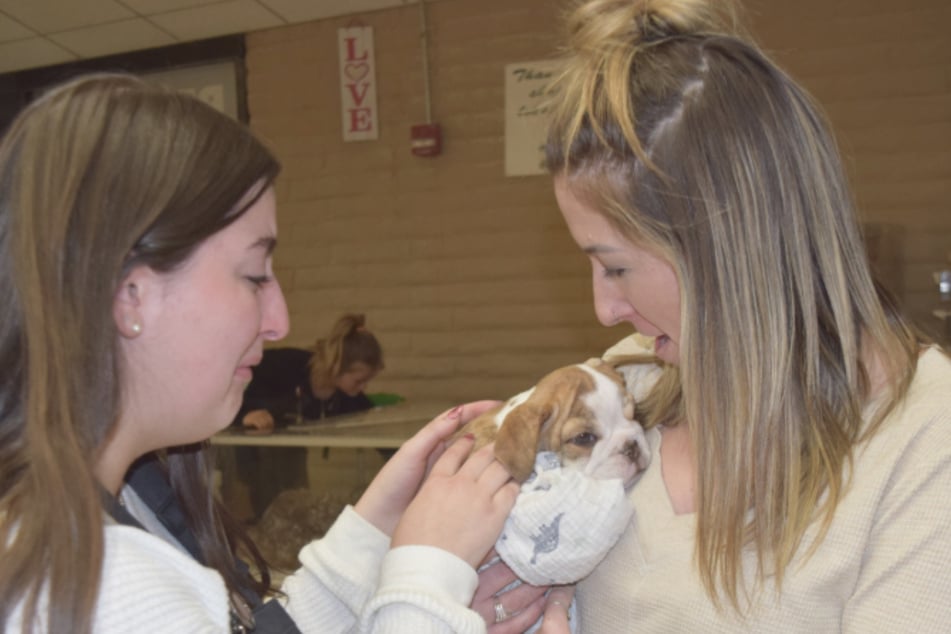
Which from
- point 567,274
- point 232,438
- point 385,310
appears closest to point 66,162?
point 232,438

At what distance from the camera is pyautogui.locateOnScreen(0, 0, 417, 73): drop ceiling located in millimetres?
4422

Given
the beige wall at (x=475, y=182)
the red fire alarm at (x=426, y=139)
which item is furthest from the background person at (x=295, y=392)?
the red fire alarm at (x=426, y=139)

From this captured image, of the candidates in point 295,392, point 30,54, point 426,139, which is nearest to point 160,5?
point 30,54

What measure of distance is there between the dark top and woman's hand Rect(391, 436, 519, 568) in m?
2.46

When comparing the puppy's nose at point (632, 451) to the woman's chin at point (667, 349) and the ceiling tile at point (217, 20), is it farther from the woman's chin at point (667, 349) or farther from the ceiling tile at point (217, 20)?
the ceiling tile at point (217, 20)

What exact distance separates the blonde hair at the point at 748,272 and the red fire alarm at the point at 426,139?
11.2 feet

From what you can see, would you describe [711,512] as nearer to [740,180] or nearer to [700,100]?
[740,180]

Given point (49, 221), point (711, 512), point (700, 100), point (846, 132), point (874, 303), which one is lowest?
point (711, 512)

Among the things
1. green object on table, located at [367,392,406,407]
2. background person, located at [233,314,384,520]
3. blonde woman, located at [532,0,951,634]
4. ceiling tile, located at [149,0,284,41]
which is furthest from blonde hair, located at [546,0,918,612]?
ceiling tile, located at [149,0,284,41]

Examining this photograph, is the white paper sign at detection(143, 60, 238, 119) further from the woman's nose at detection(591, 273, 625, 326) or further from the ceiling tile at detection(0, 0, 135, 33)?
the woman's nose at detection(591, 273, 625, 326)

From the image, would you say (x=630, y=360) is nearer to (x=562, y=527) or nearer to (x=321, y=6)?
(x=562, y=527)

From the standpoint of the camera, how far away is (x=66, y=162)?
0.80 metres

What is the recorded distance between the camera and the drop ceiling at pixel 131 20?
14.5 ft

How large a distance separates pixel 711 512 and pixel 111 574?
72 centimetres
